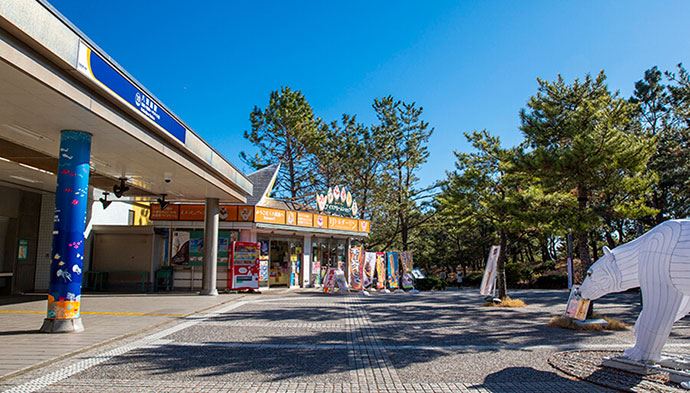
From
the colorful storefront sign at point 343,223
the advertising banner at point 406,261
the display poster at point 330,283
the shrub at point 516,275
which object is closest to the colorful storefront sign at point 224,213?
the display poster at point 330,283

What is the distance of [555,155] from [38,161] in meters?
12.9

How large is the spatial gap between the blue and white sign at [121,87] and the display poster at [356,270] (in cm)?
1188

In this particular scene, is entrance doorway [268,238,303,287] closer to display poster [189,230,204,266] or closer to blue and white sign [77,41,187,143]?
display poster [189,230,204,266]

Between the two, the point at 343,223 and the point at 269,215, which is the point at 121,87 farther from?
the point at 343,223

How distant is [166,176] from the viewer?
12.7 m

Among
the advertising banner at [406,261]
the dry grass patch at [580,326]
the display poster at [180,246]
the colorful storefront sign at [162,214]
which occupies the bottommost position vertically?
the dry grass patch at [580,326]

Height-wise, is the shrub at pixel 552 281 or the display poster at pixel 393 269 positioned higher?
the display poster at pixel 393 269

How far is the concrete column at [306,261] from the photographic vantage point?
21250mm

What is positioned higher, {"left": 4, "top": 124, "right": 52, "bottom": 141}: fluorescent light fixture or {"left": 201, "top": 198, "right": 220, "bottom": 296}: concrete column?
{"left": 4, "top": 124, "right": 52, "bottom": 141}: fluorescent light fixture

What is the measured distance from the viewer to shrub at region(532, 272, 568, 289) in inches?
1049

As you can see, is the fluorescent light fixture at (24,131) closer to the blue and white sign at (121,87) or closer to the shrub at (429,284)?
the blue and white sign at (121,87)

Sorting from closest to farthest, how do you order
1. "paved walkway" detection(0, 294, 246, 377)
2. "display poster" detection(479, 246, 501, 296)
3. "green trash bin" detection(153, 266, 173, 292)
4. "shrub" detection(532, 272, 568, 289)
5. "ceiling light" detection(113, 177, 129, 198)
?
"paved walkway" detection(0, 294, 246, 377) → "ceiling light" detection(113, 177, 129, 198) → "display poster" detection(479, 246, 501, 296) → "green trash bin" detection(153, 266, 173, 292) → "shrub" detection(532, 272, 568, 289)

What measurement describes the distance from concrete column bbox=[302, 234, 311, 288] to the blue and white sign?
482 inches

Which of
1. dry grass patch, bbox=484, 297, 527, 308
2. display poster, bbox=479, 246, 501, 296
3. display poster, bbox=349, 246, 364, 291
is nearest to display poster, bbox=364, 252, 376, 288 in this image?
display poster, bbox=349, 246, 364, 291
